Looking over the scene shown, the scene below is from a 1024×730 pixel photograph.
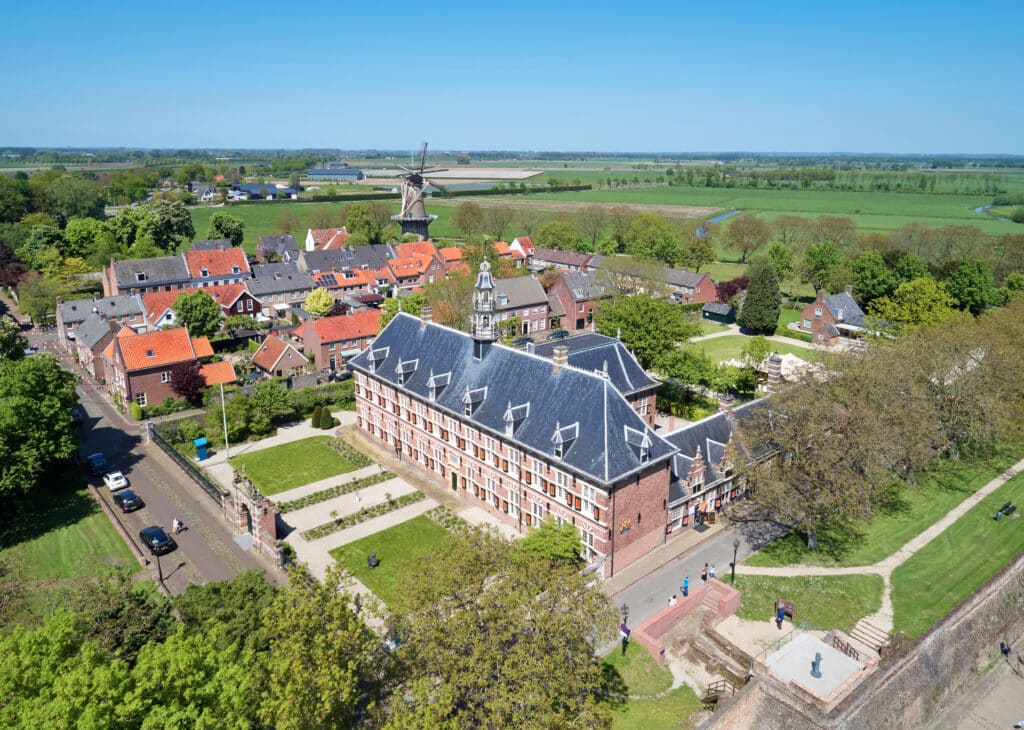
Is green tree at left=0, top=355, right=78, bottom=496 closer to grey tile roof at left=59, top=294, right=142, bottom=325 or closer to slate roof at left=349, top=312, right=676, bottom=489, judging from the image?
slate roof at left=349, top=312, right=676, bottom=489

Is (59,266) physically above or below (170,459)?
above

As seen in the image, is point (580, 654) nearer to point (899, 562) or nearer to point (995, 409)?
point (899, 562)

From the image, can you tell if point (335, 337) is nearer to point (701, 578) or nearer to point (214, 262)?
point (214, 262)

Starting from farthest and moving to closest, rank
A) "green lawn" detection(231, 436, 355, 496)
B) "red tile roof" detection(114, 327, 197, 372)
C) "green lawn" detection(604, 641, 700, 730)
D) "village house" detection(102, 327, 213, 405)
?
"village house" detection(102, 327, 213, 405) → "red tile roof" detection(114, 327, 197, 372) → "green lawn" detection(231, 436, 355, 496) → "green lawn" detection(604, 641, 700, 730)

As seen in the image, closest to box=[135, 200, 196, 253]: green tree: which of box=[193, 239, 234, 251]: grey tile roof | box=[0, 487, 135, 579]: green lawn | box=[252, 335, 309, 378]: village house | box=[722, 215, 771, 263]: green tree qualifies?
box=[193, 239, 234, 251]: grey tile roof

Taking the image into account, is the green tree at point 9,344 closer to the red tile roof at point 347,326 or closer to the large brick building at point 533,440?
the red tile roof at point 347,326

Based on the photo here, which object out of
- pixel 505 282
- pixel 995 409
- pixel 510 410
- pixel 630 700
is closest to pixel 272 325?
pixel 505 282
